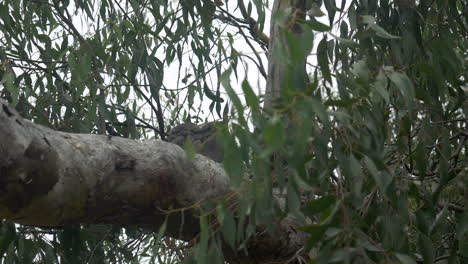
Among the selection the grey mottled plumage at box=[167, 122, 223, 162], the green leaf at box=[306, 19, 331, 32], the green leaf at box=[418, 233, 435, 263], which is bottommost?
the green leaf at box=[418, 233, 435, 263]

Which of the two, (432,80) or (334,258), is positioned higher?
(432,80)

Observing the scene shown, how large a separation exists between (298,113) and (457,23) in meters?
1.21

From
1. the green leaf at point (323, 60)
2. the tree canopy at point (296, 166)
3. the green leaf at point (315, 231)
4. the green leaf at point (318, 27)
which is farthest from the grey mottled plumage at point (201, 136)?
the green leaf at point (318, 27)

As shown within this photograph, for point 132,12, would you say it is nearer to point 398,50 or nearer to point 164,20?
point 164,20

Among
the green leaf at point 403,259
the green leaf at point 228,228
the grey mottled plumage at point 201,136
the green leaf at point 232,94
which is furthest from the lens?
the grey mottled plumage at point 201,136

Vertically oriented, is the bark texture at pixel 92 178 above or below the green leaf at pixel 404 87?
below

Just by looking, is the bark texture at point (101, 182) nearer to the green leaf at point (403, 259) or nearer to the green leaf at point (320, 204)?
the green leaf at point (320, 204)

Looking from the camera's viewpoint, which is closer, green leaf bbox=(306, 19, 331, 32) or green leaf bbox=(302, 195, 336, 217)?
green leaf bbox=(306, 19, 331, 32)

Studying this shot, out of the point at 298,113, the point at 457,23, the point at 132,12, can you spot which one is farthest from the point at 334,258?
the point at 132,12

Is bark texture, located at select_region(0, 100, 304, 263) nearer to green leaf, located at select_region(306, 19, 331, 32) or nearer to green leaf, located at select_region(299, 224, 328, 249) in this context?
green leaf, located at select_region(299, 224, 328, 249)

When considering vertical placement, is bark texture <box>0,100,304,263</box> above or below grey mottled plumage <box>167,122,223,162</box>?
below

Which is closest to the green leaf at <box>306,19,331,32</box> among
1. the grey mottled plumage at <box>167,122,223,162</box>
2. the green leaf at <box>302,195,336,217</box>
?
the green leaf at <box>302,195,336,217</box>

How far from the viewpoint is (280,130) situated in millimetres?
1078

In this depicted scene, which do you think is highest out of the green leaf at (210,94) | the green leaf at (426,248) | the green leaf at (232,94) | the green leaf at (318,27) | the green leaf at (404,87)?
the green leaf at (210,94)
